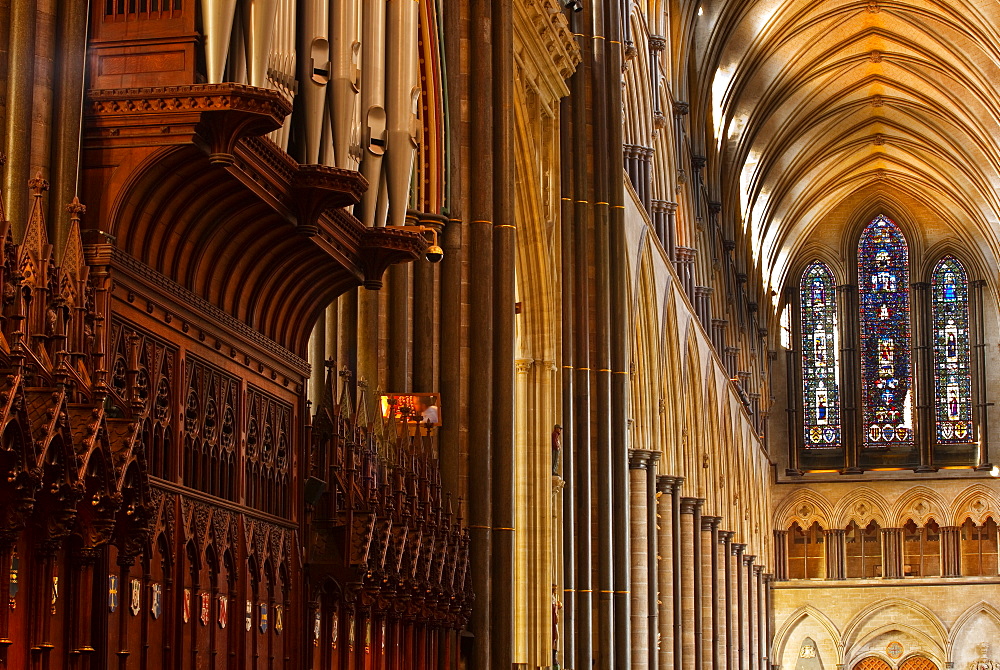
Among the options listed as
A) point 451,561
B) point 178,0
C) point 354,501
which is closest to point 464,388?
point 451,561

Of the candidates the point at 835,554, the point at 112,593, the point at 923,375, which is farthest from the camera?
the point at 923,375

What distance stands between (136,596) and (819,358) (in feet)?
143

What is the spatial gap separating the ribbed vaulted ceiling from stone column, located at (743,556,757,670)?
923 centimetres

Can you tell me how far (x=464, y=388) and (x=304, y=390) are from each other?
A: 5045 mm

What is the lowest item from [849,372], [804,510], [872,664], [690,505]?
[872,664]

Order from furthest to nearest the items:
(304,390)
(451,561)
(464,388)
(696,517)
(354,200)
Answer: (696,517)
(464,388)
(451,561)
(304,390)
(354,200)

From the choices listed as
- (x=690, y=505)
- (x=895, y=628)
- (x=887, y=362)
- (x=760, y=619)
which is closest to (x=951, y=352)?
(x=887, y=362)

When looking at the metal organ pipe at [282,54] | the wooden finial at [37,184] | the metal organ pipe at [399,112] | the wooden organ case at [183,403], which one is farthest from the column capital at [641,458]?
the wooden finial at [37,184]

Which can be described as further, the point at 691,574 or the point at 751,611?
the point at 751,611

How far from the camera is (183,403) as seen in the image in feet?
21.9

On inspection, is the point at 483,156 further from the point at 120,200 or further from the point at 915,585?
the point at 915,585

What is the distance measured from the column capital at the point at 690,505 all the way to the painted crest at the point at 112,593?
80.4 feet

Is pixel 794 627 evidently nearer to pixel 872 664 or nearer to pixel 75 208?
pixel 872 664

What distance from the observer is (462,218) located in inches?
534
